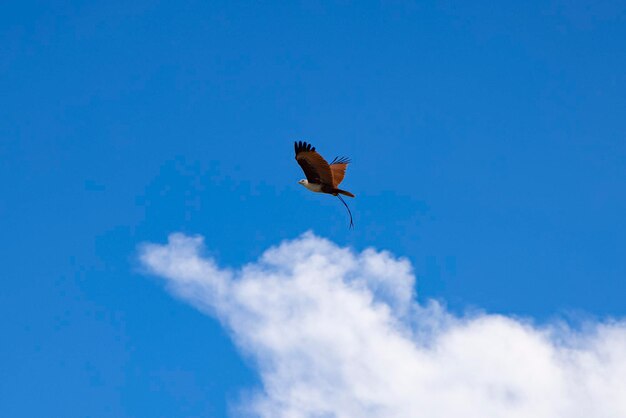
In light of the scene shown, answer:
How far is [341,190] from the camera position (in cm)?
3434

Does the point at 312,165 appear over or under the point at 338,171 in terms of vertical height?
under

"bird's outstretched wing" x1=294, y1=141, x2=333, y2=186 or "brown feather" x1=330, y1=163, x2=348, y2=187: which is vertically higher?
"brown feather" x1=330, y1=163, x2=348, y2=187

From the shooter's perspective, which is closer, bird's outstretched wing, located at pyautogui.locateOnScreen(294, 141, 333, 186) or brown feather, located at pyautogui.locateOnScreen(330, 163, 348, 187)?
bird's outstretched wing, located at pyautogui.locateOnScreen(294, 141, 333, 186)

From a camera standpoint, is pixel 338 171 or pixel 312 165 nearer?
pixel 312 165

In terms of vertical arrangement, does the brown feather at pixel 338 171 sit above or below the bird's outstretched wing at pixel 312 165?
above

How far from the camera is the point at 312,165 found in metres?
33.4

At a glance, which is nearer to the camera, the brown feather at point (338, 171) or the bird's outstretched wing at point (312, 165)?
the bird's outstretched wing at point (312, 165)

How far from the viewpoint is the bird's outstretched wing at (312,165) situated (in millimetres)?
32719

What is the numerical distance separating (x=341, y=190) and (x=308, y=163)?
207 cm

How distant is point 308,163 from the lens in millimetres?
33406

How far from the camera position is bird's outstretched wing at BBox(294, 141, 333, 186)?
32.7 meters
